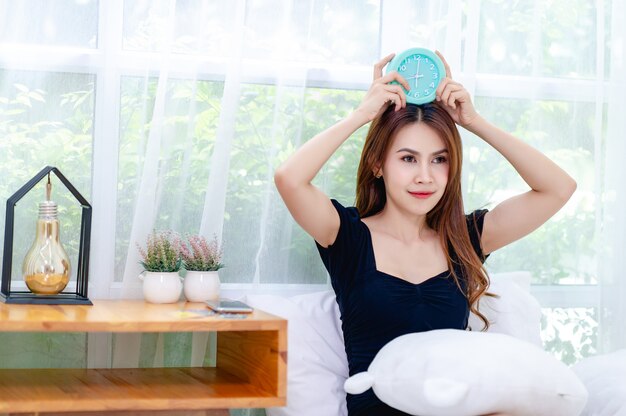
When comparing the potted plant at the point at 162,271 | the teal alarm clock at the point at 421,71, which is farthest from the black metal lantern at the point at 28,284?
the teal alarm clock at the point at 421,71

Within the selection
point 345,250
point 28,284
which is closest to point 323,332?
point 345,250

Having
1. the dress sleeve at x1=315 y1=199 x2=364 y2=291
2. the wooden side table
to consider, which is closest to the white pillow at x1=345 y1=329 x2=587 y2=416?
the wooden side table

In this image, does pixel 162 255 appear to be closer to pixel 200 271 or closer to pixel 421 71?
pixel 200 271

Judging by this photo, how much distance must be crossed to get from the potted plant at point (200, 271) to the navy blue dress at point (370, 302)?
0.24 metres

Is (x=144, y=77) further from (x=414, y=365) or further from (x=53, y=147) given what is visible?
(x=414, y=365)

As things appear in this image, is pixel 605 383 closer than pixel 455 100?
Yes

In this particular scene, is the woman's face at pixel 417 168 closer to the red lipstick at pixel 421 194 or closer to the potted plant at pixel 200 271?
the red lipstick at pixel 421 194

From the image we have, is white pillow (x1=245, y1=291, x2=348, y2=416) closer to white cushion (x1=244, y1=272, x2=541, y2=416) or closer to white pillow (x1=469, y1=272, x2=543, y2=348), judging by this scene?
white cushion (x1=244, y1=272, x2=541, y2=416)

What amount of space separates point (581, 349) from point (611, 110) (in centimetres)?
62

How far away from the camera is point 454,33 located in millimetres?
2098

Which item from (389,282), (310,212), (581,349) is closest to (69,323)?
(310,212)

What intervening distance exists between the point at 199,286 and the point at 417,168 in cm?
52

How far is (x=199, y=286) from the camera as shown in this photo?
5.99 feet

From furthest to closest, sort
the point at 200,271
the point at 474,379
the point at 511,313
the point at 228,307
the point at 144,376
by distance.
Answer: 1. the point at 511,313
2. the point at 200,271
3. the point at 144,376
4. the point at 228,307
5. the point at 474,379
